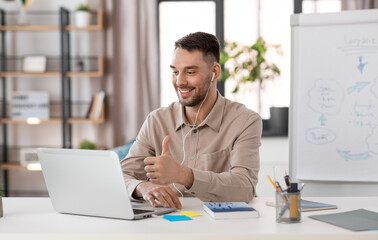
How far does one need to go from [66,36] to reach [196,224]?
3.44 m

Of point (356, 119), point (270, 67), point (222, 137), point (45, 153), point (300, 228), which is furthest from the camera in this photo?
point (270, 67)

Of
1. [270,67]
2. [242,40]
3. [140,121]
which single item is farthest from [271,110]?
[140,121]

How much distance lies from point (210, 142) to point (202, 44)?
16.1 inches

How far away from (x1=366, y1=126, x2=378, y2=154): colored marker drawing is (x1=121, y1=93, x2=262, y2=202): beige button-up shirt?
2.53ft

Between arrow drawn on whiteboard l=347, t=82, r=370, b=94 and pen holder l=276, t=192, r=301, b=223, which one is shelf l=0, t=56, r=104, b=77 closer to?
arrow drawn on whiteboard l=347, t=82, r=370, b=94

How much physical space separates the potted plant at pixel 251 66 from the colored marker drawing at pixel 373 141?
176cm

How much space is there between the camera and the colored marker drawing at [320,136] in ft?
8.59

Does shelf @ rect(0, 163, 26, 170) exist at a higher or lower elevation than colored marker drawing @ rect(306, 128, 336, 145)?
lower

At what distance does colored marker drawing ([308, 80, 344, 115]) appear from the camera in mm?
2611

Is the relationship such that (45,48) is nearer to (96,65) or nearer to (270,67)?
(96,65)

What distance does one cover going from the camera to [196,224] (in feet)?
4.61

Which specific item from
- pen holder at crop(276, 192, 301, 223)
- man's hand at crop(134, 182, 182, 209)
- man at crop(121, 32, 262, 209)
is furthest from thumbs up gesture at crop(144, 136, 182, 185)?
pen holder at crop(276, 192, 301, 223)

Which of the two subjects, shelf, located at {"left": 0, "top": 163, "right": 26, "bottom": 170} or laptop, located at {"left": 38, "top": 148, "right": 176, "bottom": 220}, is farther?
shelf, located at {"left": 0, "top": 163, "right": 26, "bottom": 170}

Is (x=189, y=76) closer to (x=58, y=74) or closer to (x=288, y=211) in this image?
(x=288, y=211)
